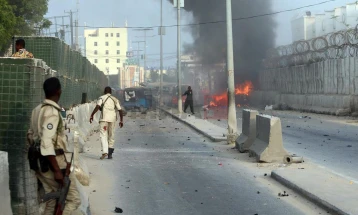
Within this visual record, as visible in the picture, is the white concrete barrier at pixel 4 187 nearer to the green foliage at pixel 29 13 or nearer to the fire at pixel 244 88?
the green foliage at pixel 29 13

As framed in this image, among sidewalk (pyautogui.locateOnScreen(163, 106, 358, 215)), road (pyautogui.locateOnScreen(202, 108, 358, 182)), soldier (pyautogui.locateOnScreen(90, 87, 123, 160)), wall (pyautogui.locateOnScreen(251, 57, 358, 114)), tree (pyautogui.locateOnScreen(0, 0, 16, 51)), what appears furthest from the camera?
wall (pyautogui.locateOnScreen(251, 57, 358, 114))

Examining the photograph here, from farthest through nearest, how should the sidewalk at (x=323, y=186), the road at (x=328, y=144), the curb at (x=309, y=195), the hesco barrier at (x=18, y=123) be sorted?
the road at (x=328, y=144)
the sidewalk at (x=323, y=186)
the curb at (x=309, y=195)
the hesco barrier at (x=18, y=123)

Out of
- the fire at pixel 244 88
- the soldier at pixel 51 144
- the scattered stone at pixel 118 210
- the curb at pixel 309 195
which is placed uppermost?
the fire at pixel 244 88

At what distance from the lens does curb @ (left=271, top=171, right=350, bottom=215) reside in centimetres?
828

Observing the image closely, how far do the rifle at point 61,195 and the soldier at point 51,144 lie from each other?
4 centimetres

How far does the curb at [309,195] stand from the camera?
8281mm

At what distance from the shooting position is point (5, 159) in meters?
5.75

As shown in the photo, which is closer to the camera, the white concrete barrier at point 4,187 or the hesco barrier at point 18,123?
the white concrete barrier at point 4,187

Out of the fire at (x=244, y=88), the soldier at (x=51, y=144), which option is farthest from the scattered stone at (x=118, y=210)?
the fire at (x=244, y=88)

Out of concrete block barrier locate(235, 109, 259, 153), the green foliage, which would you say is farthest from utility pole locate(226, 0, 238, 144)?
the green foliage

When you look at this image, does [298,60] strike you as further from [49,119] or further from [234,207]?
[49,119]

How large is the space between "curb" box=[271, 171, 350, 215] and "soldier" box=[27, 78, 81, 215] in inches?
144

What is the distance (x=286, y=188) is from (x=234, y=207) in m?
1.75

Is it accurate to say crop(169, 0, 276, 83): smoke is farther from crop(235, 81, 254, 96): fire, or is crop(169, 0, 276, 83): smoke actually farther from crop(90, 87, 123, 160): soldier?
crop(90, 87, 123, 160): soldier
